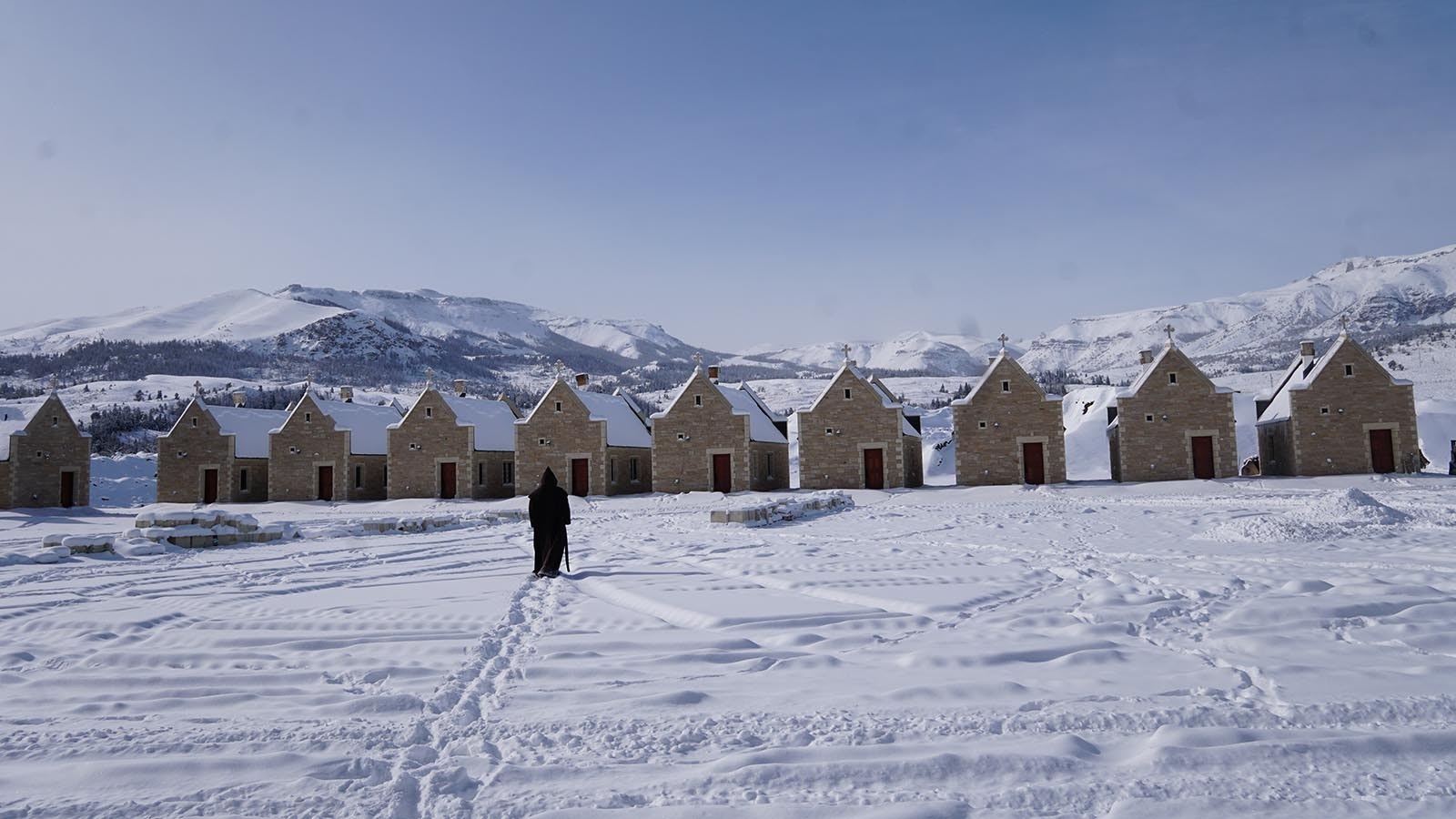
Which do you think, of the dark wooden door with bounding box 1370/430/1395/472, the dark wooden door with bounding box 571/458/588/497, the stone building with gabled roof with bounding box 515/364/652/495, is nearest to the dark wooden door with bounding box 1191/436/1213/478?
the dark wooden door with bounding box 1370/430/1395/472

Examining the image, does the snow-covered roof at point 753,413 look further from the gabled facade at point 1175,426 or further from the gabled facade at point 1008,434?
the gabled facade at point 1175,426

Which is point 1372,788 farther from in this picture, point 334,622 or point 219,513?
point 219,513

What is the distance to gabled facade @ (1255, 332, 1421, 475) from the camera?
34.2 meters

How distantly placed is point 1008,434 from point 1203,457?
780 centimetres

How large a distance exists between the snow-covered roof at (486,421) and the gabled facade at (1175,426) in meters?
28.5

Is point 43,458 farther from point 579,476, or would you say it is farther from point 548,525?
point 548,525

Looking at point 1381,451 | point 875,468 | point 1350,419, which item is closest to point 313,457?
point 875,468

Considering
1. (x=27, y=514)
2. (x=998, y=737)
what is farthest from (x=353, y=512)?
(x=998, y=737)

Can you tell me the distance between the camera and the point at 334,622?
30.2ft

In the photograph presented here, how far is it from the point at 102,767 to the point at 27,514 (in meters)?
41.6

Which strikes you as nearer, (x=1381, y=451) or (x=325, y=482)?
(x=1381, y=451)

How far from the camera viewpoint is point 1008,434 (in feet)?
119

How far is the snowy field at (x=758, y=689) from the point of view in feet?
15.2

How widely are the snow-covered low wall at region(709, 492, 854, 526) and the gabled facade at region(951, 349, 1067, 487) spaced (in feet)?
37.1
